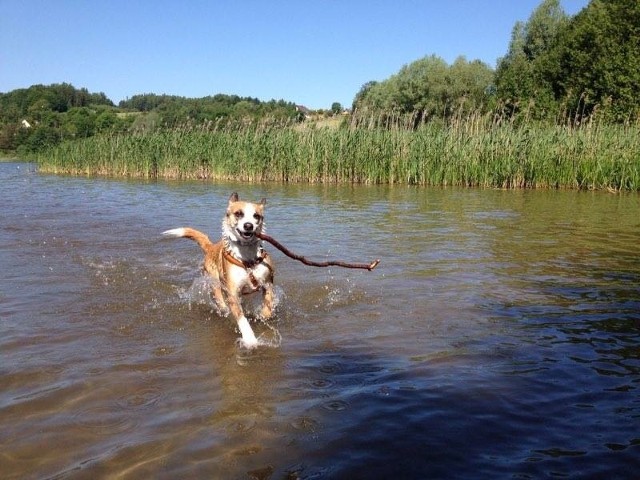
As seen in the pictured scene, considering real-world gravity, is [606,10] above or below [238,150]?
above

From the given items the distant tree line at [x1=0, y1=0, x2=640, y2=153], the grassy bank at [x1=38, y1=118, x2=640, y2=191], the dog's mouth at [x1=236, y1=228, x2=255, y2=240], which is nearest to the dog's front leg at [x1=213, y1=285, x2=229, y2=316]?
the dog's mouth at [x1=236, y1=228, x2=255, y2=240]

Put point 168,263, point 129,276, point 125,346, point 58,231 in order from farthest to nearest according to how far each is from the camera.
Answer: point 58,231 < point 168,263 < point 129,276 < point 125,346

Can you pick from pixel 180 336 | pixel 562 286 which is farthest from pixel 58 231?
pixel 562 286

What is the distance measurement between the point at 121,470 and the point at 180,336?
7.34 ft

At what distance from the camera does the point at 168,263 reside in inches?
314

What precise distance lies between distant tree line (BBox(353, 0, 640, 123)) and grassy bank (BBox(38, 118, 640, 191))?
1.70m

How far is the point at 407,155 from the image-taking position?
21.3 meters

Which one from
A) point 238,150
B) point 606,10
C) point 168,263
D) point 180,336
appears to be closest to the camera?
point 180,336

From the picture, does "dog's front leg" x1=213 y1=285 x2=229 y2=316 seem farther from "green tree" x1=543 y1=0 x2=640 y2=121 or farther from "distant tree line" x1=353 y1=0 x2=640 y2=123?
"green tree" x1=543 y1=0 x2=640 y2=121

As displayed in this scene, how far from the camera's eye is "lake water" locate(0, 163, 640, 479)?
276 centimetres

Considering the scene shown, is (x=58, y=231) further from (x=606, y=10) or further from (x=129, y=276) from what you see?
(x=606, y=10)

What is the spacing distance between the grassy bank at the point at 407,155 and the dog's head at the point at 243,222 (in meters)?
16.2

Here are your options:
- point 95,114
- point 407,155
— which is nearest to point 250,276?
point 407,155

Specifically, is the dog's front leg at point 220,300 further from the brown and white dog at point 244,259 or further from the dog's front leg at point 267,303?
the dog's front leg at point 267,303
